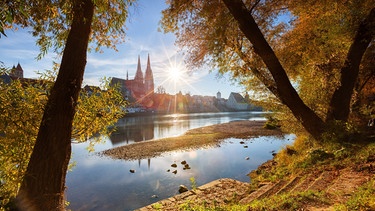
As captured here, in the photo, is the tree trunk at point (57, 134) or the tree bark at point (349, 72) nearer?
the tree trunk at point (57, 134)

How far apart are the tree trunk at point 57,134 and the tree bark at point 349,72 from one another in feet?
29.7

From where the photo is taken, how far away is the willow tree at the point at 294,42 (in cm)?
816

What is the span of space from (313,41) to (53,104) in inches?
480

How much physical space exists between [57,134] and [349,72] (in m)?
9.92

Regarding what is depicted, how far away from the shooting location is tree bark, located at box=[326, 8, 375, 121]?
336 inches

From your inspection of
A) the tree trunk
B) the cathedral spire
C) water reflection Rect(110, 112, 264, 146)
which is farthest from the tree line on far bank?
the cathedral spire

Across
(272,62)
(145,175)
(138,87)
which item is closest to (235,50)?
(272,62)

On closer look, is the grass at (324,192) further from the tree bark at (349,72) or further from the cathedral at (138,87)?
the cathedral at (138,87)

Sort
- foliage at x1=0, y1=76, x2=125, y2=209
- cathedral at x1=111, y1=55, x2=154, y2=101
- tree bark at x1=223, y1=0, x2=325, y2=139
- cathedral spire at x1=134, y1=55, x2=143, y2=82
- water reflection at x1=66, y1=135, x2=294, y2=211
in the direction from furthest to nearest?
cathedral spire at x1=134, y1=55, x2=143, y2=82, cathedral at x1=111, y1=55, x2=154, y2=101, water reflection at x1=66, y1=135, x2=294, y2=211, tree bark at x1=223, y1=0, x2=325, y2=139, foliage at x1=0, y1=76, x2=125, y2=209

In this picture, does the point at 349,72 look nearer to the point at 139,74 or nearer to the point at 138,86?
the point at 138,86

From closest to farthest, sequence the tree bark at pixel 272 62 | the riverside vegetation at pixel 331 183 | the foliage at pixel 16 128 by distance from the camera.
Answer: the riverside vegetation at pixel 331 183, the foliage at pixel 16 128, the tree bark at pixel 272 62

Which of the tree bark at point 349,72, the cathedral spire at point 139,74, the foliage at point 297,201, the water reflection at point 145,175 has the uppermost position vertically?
the cathedral spire at point 139,74

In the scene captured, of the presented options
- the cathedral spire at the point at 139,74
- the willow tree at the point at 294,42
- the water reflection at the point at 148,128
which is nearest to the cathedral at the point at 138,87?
the cathedral spire at the point at 139,74

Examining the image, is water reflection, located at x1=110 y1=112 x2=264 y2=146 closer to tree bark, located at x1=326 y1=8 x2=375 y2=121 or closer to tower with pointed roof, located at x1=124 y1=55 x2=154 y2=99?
tree bark, located at x1=326 y1=8 x2=375 y2=121
